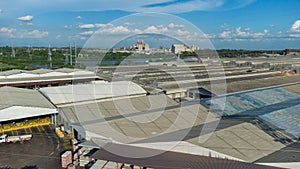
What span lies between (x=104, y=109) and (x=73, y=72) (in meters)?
12.2

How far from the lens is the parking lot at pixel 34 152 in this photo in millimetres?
7219

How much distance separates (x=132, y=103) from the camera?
10.6 meters

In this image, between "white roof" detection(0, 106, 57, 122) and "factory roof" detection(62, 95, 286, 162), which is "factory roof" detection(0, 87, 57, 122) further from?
"factory roof" detection(62, 95, 286, 162)

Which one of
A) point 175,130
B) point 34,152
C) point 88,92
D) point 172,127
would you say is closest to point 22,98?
point 88,92

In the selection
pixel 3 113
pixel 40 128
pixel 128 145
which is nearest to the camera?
pixel 128 145

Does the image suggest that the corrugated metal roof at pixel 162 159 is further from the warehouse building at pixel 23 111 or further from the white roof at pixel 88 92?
the white roof at pixel 88 92

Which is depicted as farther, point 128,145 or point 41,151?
point 41,151

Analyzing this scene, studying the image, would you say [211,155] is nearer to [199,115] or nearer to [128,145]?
[128,145]

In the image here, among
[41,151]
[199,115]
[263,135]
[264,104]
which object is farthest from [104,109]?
[264,104]

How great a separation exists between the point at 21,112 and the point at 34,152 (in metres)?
2.65

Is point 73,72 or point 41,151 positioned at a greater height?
point 73,72

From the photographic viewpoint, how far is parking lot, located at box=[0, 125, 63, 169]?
7.22m

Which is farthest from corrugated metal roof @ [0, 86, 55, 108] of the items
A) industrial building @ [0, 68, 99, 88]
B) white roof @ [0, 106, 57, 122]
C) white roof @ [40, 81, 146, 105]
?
industrial building @ [0, 68, 99, 88]

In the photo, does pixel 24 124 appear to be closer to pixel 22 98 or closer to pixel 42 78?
pixel 22 98
